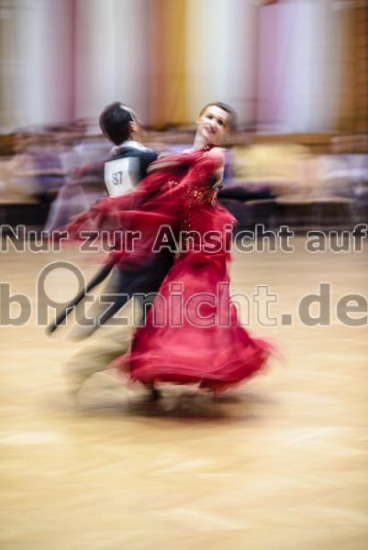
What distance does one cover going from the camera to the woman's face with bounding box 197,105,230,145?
5.20 metres

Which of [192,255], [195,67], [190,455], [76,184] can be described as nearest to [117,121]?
[192,255]

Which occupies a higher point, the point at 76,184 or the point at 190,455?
the point at 190,455

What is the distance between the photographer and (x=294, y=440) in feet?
15.9

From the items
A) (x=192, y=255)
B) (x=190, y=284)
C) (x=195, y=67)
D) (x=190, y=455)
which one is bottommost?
(x=190, y=455)

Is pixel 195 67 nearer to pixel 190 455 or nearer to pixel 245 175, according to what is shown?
pixel 245 175

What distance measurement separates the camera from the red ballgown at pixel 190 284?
16.8 ft

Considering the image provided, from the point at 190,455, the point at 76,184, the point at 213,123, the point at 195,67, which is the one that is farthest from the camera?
the point at 195,67

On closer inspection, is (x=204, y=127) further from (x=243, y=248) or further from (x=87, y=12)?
(x=87, y=12)

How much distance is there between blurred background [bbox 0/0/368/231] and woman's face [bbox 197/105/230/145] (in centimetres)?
913

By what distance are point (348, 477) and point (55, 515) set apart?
102 cm

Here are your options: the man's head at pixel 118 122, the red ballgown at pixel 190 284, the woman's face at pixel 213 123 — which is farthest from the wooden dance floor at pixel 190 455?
the man's head at pixel 118 122

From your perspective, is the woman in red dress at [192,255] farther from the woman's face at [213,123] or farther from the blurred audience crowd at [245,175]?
the blurred audience crowd at [245,175]

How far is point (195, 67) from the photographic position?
14797mm

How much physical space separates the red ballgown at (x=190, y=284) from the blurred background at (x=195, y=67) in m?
9.14
